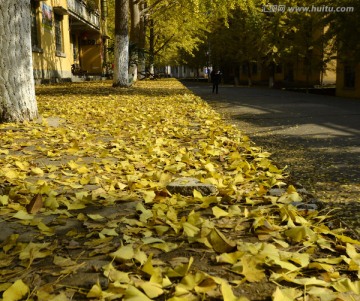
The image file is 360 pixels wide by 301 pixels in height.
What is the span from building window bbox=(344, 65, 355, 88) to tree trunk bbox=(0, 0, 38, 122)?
46.4ft

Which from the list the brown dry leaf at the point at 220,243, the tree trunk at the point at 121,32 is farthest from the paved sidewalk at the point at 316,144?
the tree trunk at the point at 121,32

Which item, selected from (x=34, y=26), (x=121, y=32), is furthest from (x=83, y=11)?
(x=121, y=32)

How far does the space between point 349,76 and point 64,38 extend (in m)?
16.1

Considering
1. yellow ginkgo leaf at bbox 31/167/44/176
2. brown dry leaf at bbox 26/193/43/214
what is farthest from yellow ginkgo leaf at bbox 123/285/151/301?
yellow ginkgo leaf at bbox 31/167/44/176

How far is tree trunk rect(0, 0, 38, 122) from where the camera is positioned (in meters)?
6.60

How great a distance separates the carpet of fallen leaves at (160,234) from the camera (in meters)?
1.90

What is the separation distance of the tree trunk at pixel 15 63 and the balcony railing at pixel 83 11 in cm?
1928

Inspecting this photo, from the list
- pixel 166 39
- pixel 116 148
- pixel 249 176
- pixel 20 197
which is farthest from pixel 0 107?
pixel 166 39

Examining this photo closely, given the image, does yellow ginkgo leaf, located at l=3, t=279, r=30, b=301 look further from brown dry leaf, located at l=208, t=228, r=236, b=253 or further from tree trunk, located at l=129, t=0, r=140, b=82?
tree trunk, located at l=129, t=0, r=140, b=82

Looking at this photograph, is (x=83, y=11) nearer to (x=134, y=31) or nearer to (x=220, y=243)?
(x=134, y=31)

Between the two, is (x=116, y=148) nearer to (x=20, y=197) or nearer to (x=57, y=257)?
(x=20, y=197)

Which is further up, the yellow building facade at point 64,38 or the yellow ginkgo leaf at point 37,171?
the yellow building facade at point 64,38

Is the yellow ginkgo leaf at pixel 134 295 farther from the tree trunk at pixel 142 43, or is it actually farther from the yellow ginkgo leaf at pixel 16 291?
the tree trunk at pixel 142 43

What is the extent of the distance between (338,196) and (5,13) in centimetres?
577
